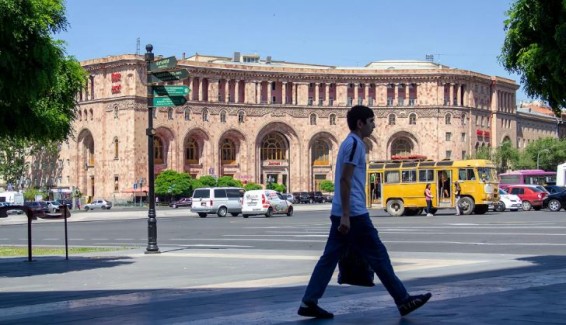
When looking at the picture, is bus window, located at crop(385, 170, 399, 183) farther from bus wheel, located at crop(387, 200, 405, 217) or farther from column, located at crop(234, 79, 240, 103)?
column, located at crop(234, 79, 240, 103)

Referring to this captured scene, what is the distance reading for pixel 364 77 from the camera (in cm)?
11888

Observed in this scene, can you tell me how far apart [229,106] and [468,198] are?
65660 mm

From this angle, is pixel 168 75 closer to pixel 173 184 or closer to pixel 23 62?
pixel 23 62

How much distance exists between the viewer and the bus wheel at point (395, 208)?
4912cm

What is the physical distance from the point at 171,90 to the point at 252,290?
9983mm

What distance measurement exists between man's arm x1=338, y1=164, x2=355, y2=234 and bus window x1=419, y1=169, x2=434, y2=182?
4051 centimetres

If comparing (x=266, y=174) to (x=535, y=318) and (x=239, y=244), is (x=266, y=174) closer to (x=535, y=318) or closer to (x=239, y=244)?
(x=239, y=244)

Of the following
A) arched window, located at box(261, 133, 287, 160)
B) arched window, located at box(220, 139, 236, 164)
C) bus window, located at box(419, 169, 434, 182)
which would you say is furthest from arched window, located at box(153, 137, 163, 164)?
bus window, located at box(419, 169, 434, 182)

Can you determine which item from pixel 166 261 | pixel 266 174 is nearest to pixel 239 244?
pixel 166 261

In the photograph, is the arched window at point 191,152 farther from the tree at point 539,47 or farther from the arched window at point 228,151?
the tree at point 539,47

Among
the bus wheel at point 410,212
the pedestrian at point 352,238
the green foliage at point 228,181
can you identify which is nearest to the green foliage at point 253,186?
the green foliage at point 228,181

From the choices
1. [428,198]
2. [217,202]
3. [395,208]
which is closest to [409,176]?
[395,208]

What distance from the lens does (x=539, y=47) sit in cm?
1338

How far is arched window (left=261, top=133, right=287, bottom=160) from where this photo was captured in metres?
115
